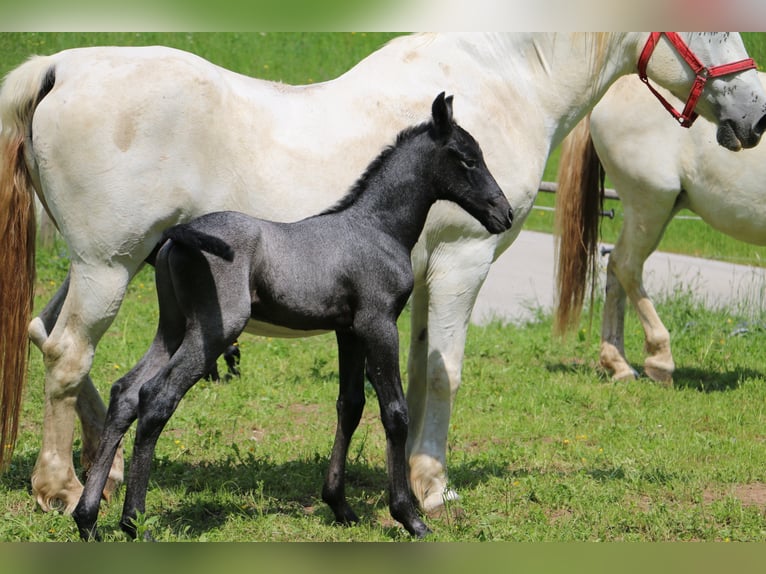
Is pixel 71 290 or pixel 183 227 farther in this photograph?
pixel 71 290

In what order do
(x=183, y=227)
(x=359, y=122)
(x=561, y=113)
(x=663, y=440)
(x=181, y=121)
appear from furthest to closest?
(x=663, y=440) < (x=561, y=113) < (x=359, y=122) < (x=181, y=121) < (x=183, y=227)

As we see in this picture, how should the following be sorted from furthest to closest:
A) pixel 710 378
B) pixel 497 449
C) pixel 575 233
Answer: pixel 710 378
pixel 575 233
pixel 497 449

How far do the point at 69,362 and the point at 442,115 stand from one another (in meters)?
1.99

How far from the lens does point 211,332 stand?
152 inches

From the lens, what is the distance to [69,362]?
14.5 feet

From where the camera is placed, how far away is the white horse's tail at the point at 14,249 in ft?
14.7

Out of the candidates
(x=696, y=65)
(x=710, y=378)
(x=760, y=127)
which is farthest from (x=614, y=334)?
(x=696, y=65)

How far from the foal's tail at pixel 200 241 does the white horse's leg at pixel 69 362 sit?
0.71 meters

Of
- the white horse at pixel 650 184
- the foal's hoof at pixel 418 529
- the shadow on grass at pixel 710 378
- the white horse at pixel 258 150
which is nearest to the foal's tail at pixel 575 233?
the white horse at pixel 650 184

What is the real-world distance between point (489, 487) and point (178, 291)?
2135 mm

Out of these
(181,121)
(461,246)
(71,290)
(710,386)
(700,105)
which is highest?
(700,105)

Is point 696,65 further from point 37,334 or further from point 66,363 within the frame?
point 37,334

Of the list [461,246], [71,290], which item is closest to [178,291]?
[71,290]

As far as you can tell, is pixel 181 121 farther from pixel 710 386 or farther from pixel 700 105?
pixel 710 386
